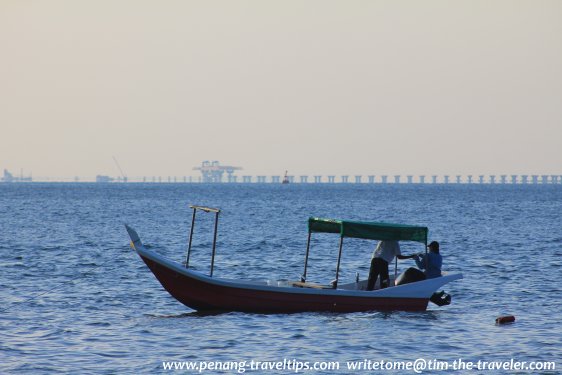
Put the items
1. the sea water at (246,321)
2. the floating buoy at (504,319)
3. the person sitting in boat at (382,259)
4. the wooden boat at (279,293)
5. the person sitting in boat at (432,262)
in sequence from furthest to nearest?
the person sitting in boat at (432,262) < the person sitting in boat at (382,259) < the wooden boat at (279,293) < the floating buoy at (504,319) < the sea water at (246,321)

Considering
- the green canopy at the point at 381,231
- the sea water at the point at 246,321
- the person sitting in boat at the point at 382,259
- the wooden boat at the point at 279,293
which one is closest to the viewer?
the sea water at the point at 246,321

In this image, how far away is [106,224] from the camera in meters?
83.2

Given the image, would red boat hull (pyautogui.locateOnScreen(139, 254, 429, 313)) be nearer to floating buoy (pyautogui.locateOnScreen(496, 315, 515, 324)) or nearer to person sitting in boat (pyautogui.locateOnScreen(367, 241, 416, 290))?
person sitting in boat (pyautogui.locateOnScreen(367, 241, 416, 290))

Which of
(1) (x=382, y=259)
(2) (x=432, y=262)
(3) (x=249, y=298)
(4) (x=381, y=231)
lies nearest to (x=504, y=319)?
(2) (x=432, y=262)

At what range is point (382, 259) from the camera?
2742cm

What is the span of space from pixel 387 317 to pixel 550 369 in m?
6.73

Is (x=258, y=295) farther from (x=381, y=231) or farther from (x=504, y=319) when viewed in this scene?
(x=504, y=319)

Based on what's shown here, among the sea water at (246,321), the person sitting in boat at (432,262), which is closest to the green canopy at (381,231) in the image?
the person sitting in boat at (432,262)

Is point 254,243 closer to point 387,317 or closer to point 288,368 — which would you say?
point 387,317

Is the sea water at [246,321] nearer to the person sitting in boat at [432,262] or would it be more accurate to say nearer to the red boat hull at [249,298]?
the red boat hull at [249,298]

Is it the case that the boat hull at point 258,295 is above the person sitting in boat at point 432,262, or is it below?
below

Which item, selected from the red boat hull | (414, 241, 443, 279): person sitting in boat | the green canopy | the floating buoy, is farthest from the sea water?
the green canopy

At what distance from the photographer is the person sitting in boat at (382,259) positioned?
27234 millimetres

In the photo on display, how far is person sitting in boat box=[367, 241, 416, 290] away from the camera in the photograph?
27.2 m
